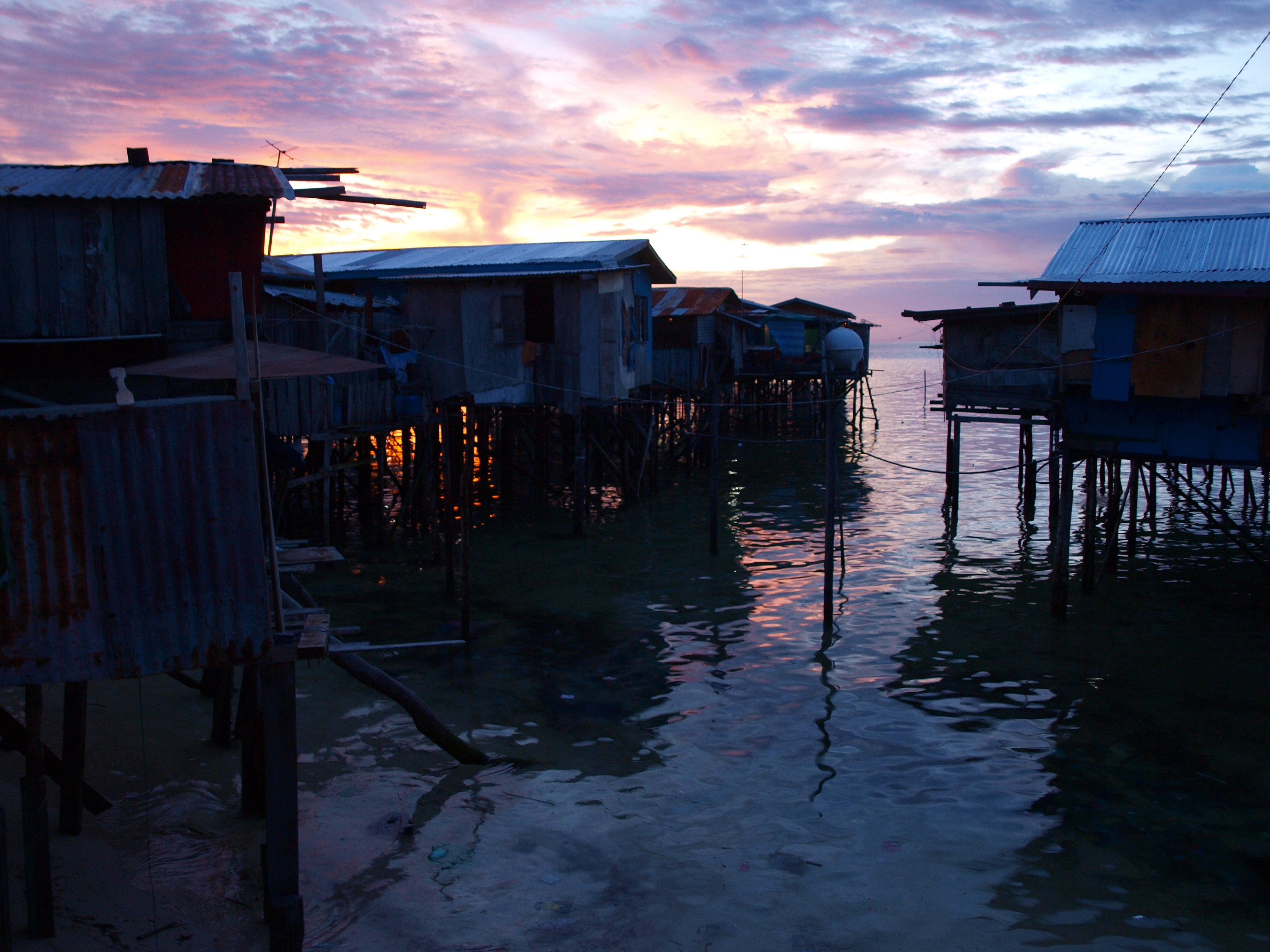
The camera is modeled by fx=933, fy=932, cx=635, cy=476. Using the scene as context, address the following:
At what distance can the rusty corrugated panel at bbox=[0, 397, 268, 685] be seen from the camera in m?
5.11

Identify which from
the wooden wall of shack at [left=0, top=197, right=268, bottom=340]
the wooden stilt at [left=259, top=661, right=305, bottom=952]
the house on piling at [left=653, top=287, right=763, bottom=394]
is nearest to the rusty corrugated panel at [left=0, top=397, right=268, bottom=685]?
the wooden stilt at [left=259, top=661, right=305, bottom=952]

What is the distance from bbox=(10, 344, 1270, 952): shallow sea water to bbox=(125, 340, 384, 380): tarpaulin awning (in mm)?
3459

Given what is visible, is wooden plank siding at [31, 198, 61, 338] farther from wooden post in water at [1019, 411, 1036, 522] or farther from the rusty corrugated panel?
wooden post in water at [1019, 411, 1036, 522]

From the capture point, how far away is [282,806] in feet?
18.8

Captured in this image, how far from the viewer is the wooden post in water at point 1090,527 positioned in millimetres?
13875

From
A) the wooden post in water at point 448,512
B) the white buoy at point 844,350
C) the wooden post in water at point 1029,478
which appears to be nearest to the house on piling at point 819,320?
the white buoy at point 844,350

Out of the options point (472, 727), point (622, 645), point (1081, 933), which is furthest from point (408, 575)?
point (1081, 933)

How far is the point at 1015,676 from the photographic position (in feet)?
36.9

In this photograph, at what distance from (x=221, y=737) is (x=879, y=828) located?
604 cm

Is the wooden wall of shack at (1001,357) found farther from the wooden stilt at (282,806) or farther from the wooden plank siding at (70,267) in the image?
the wooden stilt at (282,806)

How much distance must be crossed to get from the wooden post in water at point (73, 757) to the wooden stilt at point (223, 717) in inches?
67.7

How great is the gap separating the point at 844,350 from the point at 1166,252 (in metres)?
17.4

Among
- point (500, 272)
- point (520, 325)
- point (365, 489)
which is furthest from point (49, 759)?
point (500, 272)

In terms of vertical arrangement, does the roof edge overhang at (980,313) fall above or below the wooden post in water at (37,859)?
above
